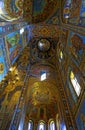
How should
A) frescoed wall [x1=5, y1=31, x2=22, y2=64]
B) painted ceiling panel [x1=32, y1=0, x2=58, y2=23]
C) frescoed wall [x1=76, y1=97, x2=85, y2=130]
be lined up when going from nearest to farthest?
1. frescoed wall [x1=76, y1=97, x2=85, y2=130]
2. frescoed wall [x1=5, y1=31, x2=22, y2=64]
3. painted ceiling panel [x1=32, y1=0, x2=58, y2=23]

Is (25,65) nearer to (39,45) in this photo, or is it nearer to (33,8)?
(39,45)

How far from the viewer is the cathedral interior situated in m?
8.02

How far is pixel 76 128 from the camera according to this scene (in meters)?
7.24

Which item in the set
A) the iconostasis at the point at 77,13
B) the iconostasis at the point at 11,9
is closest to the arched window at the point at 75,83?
the iconostasis at the point at 77,13

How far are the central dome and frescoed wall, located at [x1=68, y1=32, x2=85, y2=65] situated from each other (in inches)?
148

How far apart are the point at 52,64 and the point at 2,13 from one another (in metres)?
5.97

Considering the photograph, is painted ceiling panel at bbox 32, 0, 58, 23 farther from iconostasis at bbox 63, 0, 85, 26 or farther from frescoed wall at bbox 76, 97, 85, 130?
frescoed wall at bbox 76, 97, 85, 130

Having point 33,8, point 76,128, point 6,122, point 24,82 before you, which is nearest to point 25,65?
point 24,82

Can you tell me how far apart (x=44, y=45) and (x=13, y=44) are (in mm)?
3979

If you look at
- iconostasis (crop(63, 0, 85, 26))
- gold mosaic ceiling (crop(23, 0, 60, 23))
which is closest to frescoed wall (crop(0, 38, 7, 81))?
gold mosaic ceiling (crop(23, 0, 60, 23))

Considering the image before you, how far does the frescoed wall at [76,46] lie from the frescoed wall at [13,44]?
3760 millimetres

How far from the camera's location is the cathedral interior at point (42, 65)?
8016 millimetres

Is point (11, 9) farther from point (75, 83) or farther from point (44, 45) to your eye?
point (75, 83)

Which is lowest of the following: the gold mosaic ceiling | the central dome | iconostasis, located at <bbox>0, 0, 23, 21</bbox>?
the central dome
